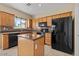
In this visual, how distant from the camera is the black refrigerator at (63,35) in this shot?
2912 mm

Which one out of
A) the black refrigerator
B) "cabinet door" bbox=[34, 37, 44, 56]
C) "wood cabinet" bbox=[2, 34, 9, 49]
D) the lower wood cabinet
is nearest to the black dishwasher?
"wood cabinet" bbox=[2, 34, 9, 49]

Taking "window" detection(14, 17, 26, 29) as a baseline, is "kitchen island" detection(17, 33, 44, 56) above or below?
below

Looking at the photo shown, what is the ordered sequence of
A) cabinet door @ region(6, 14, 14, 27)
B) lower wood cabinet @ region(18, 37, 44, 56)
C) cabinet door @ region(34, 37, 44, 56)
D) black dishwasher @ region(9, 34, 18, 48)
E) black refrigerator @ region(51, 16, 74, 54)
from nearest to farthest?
lower wood cabinet @ region(18, 37, 44, 56)
cabinet door @ region(34, 37, 44, 56)
cabinet door @ region(6, 14, 14, 27)
black dishwasher @ region(9, 34, 18, 48)
black refrigerator @ region(51, 16, 74, 54)

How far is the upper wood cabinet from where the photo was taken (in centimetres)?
192

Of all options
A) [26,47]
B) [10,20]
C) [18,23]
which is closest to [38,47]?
[26,47]

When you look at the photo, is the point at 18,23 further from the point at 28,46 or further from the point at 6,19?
the point at 28,46

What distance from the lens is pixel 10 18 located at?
6.35 feet

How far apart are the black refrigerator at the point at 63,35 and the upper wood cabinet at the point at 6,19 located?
133 cm

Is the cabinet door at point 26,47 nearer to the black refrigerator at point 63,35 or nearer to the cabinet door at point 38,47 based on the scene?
the cabinet door at point 38,47

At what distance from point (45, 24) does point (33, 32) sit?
1.75ft

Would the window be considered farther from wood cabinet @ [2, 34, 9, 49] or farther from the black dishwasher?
wood cabinet @ [2, 34, 9, 49]

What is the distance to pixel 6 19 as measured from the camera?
6.51 ft

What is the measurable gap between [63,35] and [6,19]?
182cm

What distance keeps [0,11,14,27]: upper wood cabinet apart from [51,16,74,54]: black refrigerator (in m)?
1.33
